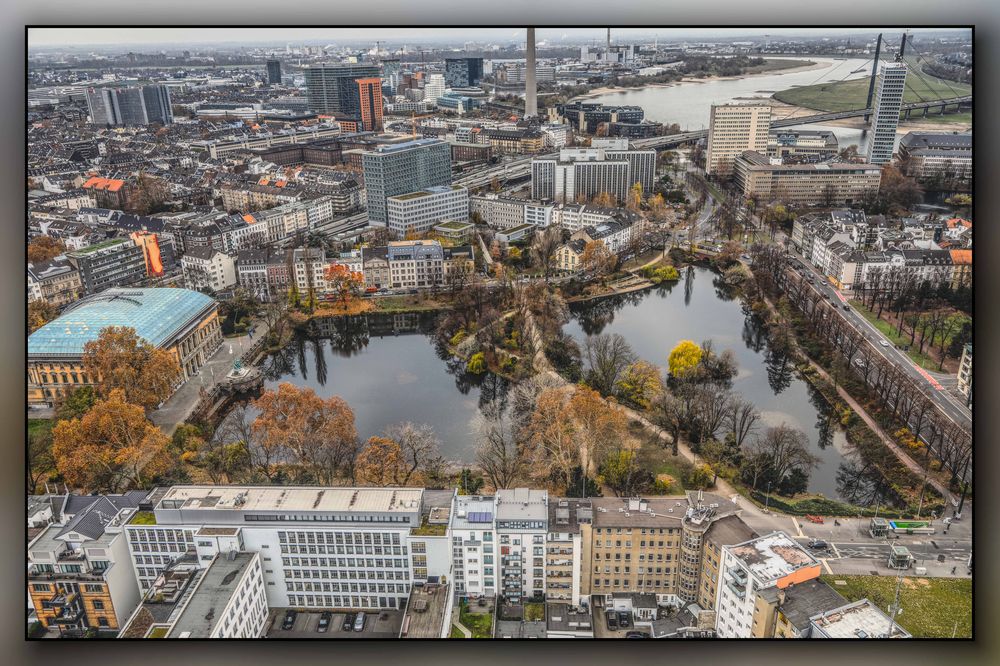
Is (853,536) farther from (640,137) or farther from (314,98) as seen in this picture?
(314,98)

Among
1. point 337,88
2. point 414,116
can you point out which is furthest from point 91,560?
point 414,116

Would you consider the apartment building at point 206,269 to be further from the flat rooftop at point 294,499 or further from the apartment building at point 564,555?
the apartment building at point 564,555

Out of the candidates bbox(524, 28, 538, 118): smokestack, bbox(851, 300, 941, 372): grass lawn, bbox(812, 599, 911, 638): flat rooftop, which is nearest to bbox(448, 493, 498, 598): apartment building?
bbox(812, 599, 911, 638): flat rooftop

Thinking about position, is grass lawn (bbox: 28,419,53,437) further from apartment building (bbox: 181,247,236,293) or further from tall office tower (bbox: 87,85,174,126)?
tall office tower (bbox: 87,85,174,126)

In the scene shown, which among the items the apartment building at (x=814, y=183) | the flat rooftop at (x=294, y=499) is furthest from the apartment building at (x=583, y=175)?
the flat rooftop at (x=294, y=499)

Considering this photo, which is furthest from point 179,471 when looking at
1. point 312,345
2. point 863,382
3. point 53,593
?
point 863,382

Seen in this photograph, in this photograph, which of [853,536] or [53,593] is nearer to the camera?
[53,593]
